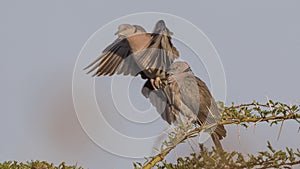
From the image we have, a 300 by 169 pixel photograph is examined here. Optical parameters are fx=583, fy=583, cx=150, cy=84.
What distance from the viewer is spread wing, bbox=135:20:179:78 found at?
1.22 metres

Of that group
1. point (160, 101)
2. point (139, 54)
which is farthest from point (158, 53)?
point (160, 101)

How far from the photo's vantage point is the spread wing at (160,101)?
1.37m

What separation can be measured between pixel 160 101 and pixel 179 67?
0.20m

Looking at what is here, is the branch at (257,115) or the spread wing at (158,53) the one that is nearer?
the branch at (257,115)

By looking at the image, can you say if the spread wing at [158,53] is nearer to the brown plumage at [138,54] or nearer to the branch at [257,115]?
the brown plumage at [138,54]

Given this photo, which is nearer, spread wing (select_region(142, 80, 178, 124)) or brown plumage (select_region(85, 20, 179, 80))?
brown plumage (select_region(85, 20, 179, 80))

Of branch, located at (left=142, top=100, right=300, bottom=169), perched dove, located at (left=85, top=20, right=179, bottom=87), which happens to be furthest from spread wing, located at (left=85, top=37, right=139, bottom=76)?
branch, located at (left=142, top=100, right=300, bottom=169)

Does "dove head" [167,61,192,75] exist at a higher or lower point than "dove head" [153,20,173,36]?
lower

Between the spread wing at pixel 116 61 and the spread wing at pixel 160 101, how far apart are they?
0.24 feet

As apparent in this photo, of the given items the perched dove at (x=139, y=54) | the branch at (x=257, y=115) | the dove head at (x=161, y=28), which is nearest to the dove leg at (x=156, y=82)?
the perched dove at (x=139, y=54)

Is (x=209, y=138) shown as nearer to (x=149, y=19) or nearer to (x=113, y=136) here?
(x=113, y=136)

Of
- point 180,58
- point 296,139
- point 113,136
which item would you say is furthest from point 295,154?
point 180,58

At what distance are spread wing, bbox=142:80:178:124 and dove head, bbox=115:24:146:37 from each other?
118mm

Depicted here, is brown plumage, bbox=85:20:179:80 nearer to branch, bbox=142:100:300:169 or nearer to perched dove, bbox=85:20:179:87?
perched dove, bbox=85:20:179:87
